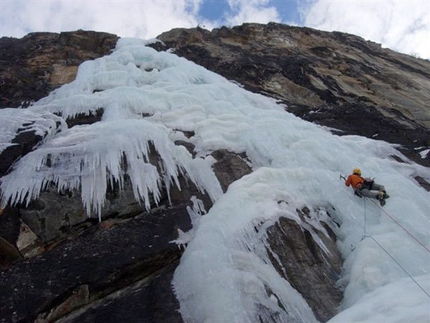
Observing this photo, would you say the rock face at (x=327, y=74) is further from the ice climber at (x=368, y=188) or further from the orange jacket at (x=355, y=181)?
the orange jacket at (x=355, y=181)

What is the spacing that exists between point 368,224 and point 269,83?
8054 mm

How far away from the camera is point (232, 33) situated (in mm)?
18234

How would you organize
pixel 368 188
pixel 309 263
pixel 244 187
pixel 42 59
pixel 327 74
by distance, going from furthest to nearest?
pixel 327 74 < pixel 42 59 < pixel 368 188 < pixel 244 187 < pixel 309 263

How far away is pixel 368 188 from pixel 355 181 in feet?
0.74

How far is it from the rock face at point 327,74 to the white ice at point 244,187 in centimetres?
196

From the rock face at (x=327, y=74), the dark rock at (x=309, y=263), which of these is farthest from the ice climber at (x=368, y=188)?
Answer: the rock face at (x=327, y=74)

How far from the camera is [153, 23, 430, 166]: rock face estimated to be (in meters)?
11.4

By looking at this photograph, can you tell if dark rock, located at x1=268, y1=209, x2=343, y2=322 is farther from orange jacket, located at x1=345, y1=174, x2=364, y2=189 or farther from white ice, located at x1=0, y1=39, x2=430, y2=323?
orange jacket, located at x1=345, y1=174, x2=364, y2=189

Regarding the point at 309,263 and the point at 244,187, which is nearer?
the point at 309,263

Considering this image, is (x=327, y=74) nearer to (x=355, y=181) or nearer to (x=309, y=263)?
(x=355, y=181)

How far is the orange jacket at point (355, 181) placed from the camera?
6.80 meters

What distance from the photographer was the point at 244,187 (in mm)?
6547

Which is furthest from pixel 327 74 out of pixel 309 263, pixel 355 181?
pixel 309 263

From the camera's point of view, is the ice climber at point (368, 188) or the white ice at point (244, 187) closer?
the white ice at point (244, 187)
